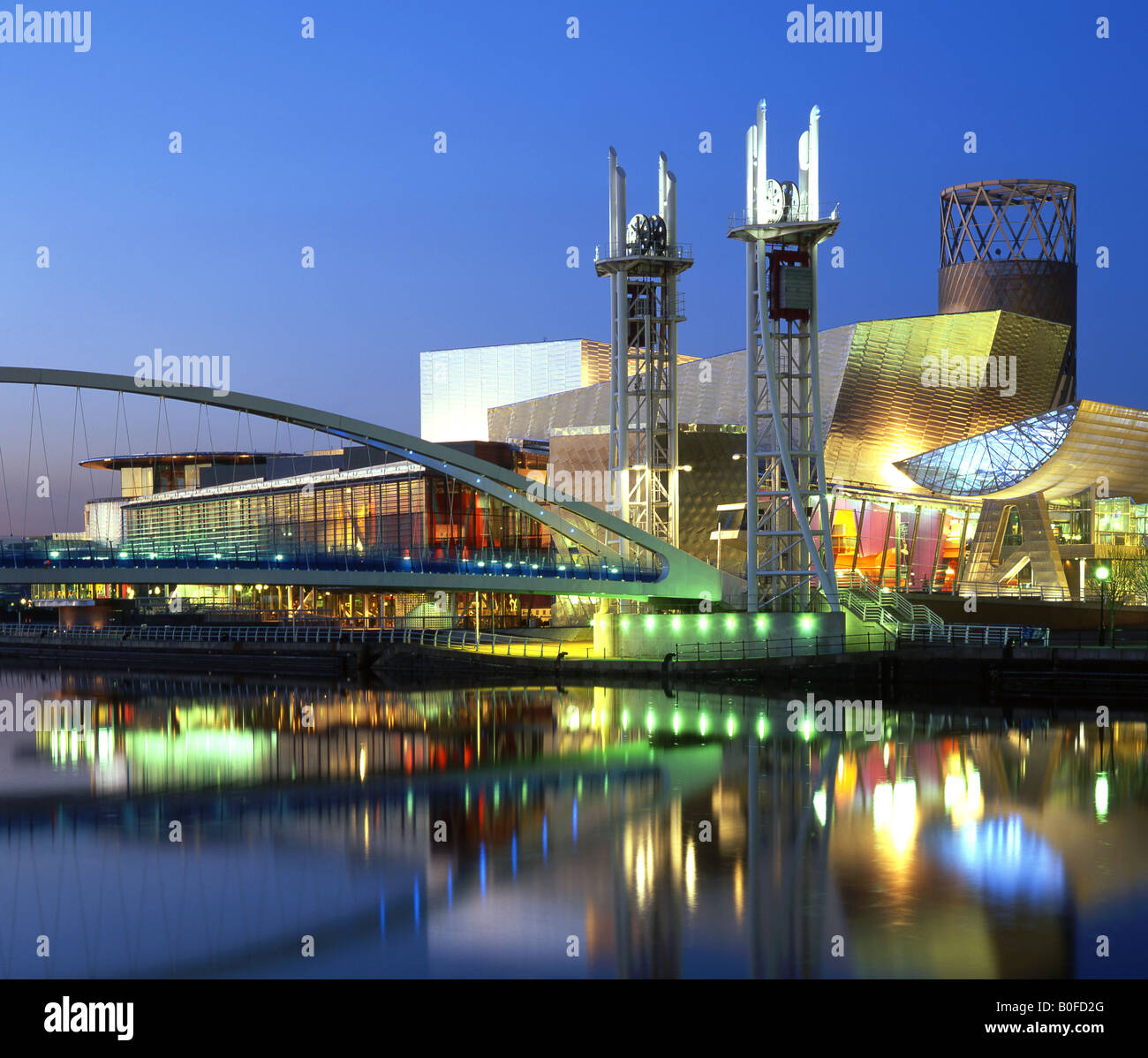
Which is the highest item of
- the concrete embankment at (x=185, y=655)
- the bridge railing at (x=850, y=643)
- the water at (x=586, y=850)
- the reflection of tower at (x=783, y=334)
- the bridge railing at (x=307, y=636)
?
the reflection of tower at (x=783, y=334)

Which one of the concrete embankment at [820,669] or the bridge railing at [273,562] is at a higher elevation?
the bridge railing at [273,562]

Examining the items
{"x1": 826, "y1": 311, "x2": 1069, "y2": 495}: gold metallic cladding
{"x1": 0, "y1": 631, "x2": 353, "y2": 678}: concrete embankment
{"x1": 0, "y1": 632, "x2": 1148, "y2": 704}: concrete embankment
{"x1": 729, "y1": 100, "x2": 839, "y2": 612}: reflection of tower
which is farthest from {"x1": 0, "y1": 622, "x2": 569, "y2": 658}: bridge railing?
{"x1": 826, "y1": 311, "x2": 1069, "y2": 495}: gold metallic cladding

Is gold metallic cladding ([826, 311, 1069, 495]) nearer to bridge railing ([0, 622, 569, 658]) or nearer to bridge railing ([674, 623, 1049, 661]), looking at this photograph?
bridge railing ([0, 622, 569, 658])

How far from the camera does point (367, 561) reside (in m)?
48.8

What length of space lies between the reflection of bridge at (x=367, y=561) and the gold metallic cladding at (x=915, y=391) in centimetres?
1917

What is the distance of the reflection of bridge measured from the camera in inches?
1711

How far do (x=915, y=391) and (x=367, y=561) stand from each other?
31.4 metres

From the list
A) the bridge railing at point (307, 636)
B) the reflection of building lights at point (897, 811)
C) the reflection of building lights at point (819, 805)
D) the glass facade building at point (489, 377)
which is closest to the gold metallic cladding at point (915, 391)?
the bridge railing at point (307, 636)

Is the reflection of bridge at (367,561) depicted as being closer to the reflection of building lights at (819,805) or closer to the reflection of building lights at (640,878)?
the reflection of building lights at (819,805)

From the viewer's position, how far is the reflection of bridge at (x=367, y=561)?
43469mm

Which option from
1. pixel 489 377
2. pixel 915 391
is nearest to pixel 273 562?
pixel 915 391

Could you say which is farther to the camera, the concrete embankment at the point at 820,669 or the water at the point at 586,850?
the concrete embankment at the point at 820,669
